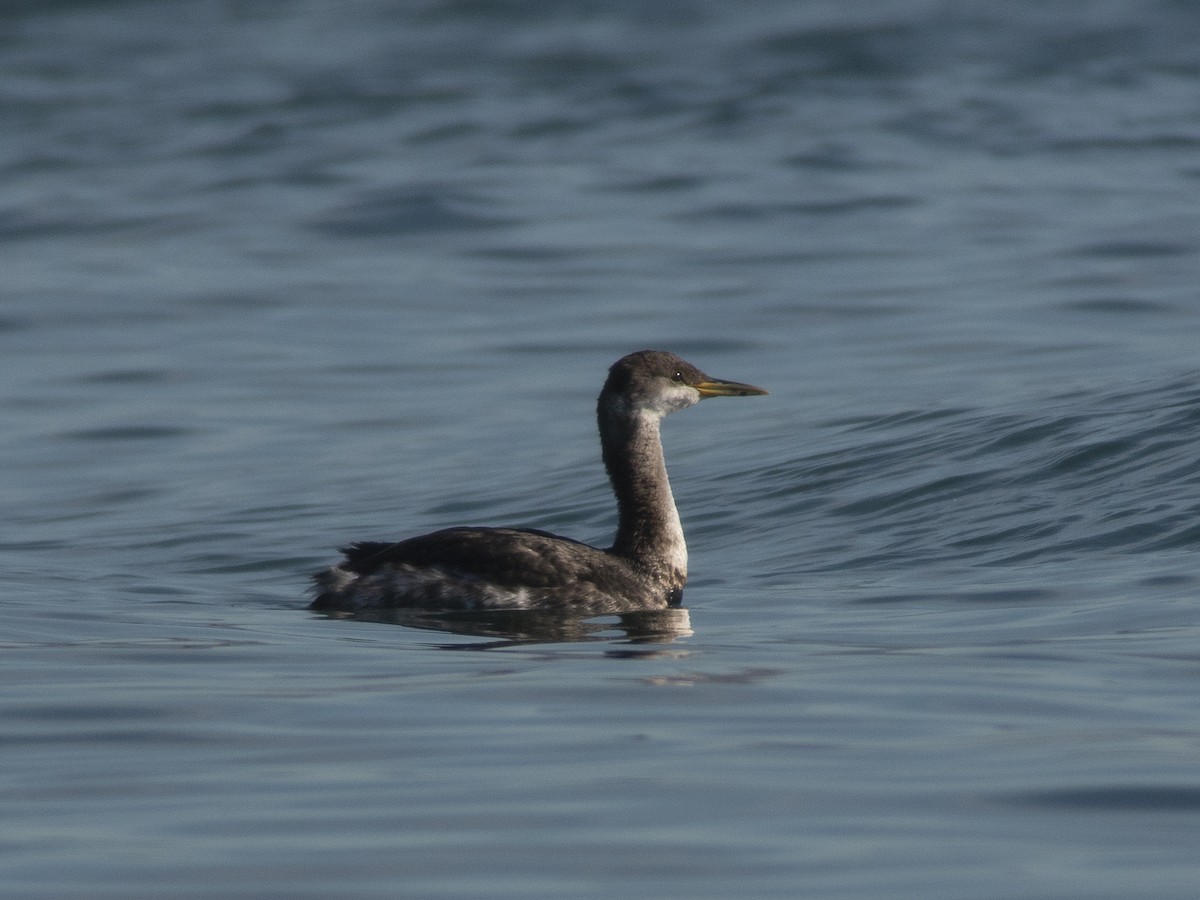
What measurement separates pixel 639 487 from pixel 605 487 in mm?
3530

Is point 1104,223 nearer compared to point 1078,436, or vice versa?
point 1078,436

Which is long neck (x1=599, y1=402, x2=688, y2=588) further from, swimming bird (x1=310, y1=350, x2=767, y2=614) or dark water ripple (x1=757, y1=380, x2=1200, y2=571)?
dark water ripple (x1=757, y1=380, x2=1200, y2=571)

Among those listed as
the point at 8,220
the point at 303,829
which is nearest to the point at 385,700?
the point at 303,829

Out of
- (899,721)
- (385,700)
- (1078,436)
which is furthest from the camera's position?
(1078,436)

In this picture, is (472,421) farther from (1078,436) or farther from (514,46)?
(514,46)

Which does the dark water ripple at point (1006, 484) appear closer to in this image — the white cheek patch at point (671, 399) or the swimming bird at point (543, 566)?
the swimming bird at point (543, 566)

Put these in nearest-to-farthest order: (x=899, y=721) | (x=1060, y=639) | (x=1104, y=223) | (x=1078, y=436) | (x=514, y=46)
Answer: (x=899, y=721) → (x=1060, y=639) → (x=1078, y=436) → (x=1104, y=223) → (x=514, y=46)

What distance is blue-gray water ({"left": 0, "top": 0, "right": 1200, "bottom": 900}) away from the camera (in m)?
6.52

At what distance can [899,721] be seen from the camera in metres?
7.89

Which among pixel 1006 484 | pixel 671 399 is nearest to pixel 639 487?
pixel 671 399

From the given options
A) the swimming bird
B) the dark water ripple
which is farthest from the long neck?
the dark water ripple

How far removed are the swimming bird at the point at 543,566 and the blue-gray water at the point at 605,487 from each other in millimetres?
469

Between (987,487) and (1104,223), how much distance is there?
42.9 ft

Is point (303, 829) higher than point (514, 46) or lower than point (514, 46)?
lower
